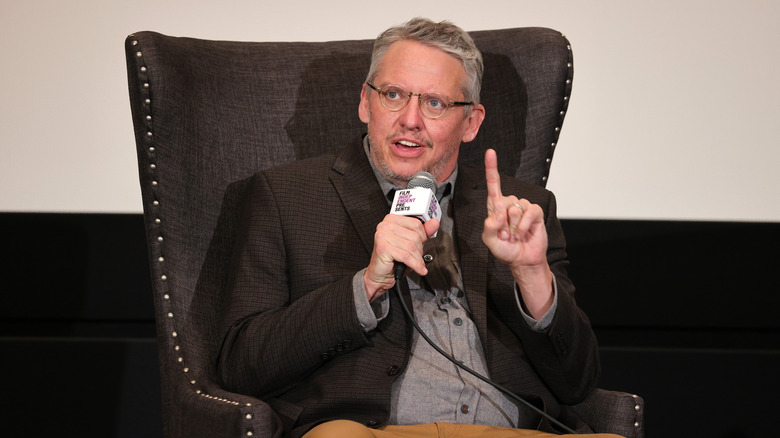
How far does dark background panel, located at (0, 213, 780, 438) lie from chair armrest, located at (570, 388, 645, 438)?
46.5 inches

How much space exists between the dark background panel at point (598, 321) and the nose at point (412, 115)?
1150 millimetres

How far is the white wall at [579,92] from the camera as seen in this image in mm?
2682

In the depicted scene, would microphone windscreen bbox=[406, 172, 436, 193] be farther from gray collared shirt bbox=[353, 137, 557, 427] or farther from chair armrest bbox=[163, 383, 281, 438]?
chair armrest bbox=[163, 383, 281, 438]

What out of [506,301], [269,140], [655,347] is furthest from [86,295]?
[655,347]

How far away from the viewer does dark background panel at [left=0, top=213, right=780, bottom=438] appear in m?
2.83

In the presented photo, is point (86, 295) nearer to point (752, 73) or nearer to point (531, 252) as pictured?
point (531, 252)

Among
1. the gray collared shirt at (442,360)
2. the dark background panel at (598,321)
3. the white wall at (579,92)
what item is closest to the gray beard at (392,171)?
the gray collared shirt at (442,360)

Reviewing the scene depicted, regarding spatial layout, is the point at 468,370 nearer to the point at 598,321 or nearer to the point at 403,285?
the point at 403,285

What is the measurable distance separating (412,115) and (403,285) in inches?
16.2

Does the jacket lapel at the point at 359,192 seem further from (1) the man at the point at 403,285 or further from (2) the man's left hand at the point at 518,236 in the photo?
(2) the man's left hand at the point at 518,236

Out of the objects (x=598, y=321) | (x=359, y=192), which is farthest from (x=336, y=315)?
(x=598, y=321)

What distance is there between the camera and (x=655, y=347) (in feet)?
10.2

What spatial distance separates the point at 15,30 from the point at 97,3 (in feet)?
0.90

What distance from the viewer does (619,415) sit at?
1.81 m
